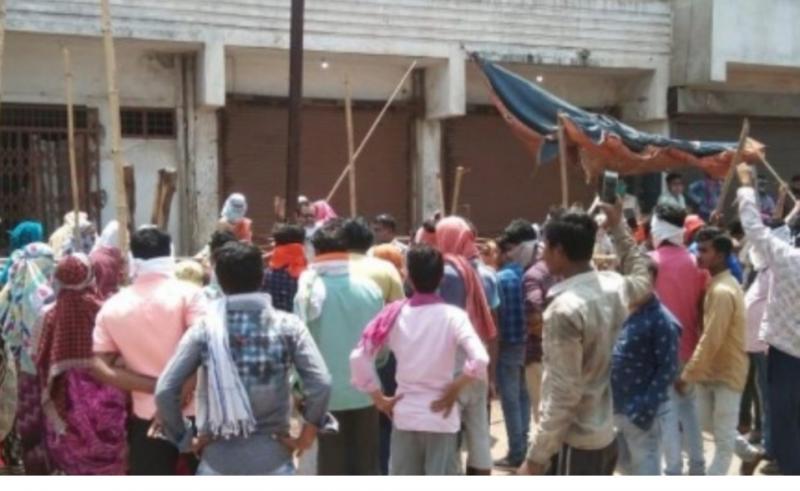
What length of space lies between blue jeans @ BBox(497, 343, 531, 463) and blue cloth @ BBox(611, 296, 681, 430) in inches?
71.0

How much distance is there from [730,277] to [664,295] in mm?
433

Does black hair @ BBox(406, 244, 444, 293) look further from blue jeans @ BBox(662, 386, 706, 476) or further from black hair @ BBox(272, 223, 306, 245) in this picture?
black hair @ BBox(272, 223, 306, 245)

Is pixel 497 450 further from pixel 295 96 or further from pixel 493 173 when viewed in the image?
pixel 493 173

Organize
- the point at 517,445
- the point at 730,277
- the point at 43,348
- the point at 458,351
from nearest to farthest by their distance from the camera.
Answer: the point at 458,351 → the point at 43,348 → the point at 730,277 → the point at 517,445

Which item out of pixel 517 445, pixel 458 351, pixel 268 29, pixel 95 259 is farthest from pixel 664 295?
pixel 268 29

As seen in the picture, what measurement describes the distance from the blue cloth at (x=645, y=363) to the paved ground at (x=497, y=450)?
1406 mm

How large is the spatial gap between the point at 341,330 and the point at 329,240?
0.44 metres

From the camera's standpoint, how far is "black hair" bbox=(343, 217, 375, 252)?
5.40m

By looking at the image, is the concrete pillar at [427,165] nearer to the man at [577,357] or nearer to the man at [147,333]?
the man at [147,333]

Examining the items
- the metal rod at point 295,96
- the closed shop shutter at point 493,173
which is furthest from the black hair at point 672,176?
the metal rod at point 295,96

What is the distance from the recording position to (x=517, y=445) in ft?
22.7

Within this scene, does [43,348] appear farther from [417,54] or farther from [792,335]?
[417,54]

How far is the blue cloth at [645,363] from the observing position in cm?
514

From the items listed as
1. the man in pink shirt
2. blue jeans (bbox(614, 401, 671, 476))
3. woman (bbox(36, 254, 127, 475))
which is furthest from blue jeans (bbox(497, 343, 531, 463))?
woman (bbox(36, 254, 127, 475))
